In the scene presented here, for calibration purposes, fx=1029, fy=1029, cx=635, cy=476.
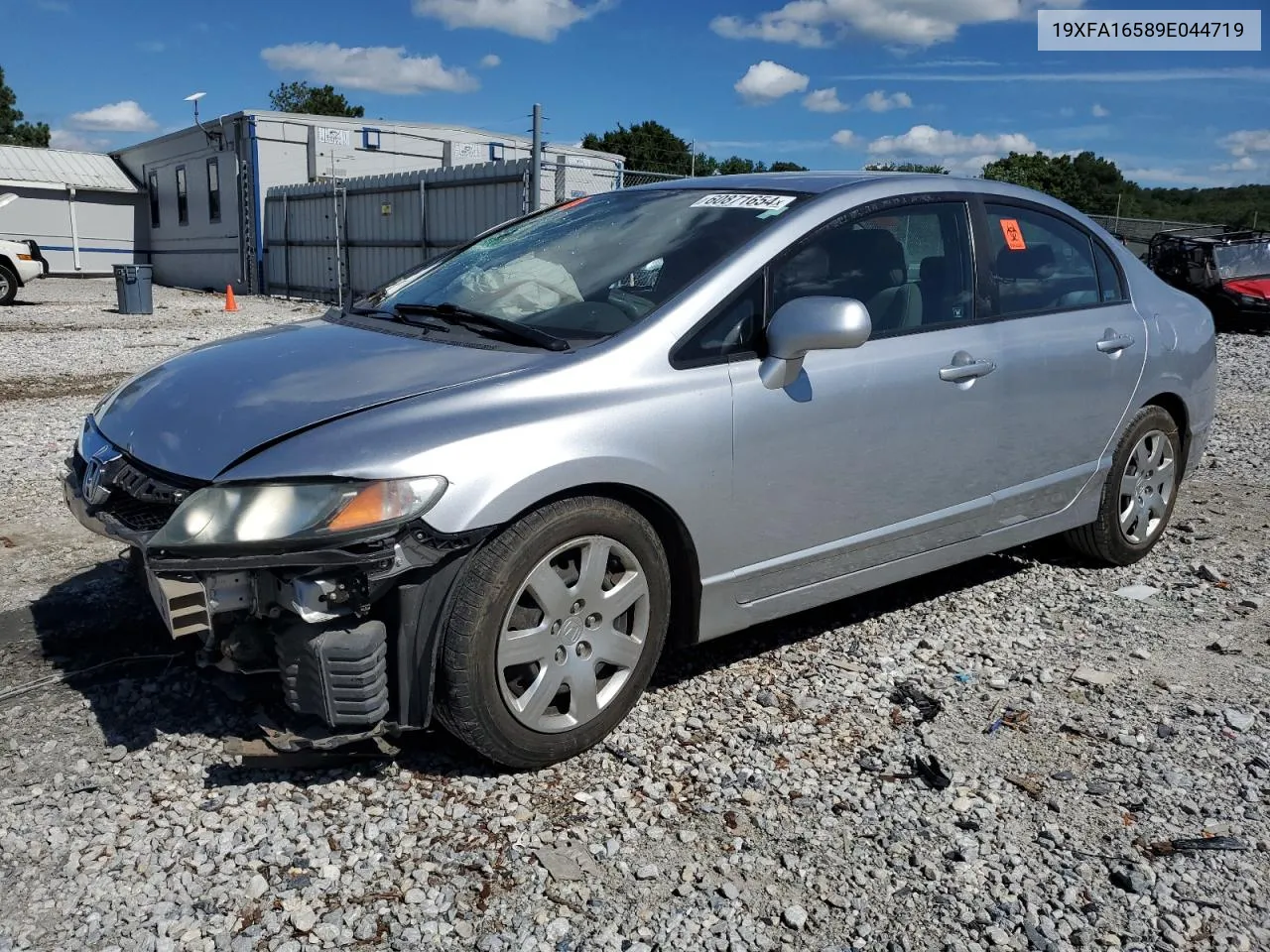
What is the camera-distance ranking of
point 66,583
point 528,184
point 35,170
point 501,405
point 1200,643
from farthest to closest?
point 35,170
point 528,184
point 66,583
point 1200,643
point 501,405

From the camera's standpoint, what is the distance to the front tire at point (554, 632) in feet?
8.80

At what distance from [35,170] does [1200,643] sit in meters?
34.8

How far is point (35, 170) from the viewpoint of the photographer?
30.7 metres

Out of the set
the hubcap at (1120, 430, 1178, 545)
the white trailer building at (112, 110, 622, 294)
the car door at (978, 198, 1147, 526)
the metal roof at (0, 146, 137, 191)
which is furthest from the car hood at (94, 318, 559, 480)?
the metal roof at (0, 146, 137, 191)

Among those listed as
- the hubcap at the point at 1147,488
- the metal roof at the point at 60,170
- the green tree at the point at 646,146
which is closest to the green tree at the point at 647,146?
the green tree at the point at 646,146

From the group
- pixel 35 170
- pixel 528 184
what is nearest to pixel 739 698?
pixel 528 184

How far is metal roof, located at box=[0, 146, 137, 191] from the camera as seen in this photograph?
98.5 ft

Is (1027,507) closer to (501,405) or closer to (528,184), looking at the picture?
(501,405)

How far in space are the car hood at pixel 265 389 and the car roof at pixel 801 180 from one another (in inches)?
50.2

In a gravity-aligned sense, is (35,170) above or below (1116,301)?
above

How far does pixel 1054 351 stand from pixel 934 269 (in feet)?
2.22

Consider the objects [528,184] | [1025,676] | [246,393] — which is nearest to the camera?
[246,393]

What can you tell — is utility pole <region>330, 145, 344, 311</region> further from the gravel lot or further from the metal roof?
the gravel lot

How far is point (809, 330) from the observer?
310 cm
